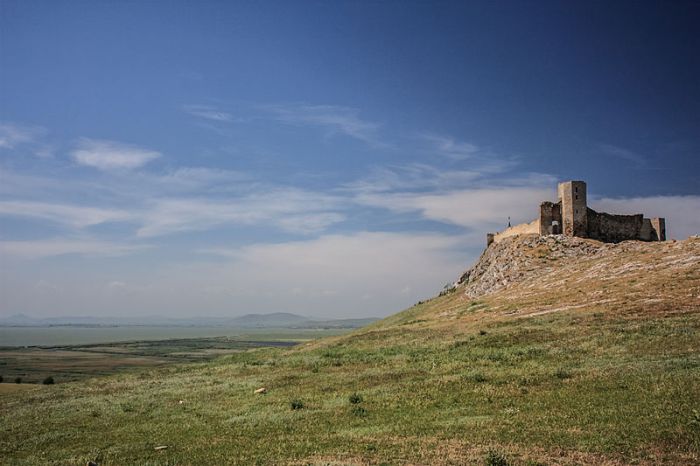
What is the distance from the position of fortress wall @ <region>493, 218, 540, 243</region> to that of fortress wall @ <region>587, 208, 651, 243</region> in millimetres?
6475

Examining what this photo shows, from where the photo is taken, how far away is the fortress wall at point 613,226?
67.5 metres

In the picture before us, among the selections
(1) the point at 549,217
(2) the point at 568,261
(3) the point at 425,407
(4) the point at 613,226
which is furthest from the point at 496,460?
(4) the point at 613,226

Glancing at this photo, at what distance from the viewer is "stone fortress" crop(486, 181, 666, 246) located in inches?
2603

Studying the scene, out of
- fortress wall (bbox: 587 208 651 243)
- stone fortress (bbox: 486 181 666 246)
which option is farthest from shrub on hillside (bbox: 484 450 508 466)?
fortress wall (bbox: 587 208 651 243)

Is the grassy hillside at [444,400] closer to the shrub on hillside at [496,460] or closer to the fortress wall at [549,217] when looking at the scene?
the shrub on hillside at [496,460]

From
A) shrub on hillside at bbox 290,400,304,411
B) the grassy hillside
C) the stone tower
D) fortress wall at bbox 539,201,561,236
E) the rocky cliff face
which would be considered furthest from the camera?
fortress wall at bbox 539,201,561,236

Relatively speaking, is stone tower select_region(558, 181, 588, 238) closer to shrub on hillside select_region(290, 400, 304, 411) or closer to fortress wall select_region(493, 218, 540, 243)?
fortress wall select_region(493, 218, 540, 243)

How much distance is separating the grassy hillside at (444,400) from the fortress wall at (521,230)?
25837mm

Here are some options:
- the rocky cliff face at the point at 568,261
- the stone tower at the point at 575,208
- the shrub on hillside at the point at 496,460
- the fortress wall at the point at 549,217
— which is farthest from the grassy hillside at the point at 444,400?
the fortress wall at the point at 549,217

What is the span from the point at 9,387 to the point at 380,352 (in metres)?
33.2

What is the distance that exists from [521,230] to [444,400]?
59.6 metres

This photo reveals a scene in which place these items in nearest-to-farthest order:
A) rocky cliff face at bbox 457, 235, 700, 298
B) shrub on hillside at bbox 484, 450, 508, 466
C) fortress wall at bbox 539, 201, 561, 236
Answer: shrub on hillside at bbox 484, 450, 508, 466 → rocky cliff face at bbox 457, 235, 700, 298 → fortress wall at bbox 539, 201, 561, 236

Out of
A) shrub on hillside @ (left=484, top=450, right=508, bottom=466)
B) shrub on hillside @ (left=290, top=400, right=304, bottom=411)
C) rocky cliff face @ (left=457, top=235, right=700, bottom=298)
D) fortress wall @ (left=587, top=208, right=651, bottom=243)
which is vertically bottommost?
shrub on hillside @ (left=290, top=400, right=304, bottom=411)

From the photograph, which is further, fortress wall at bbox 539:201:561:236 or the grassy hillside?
fortress wall at bbox 539:201:561:236
